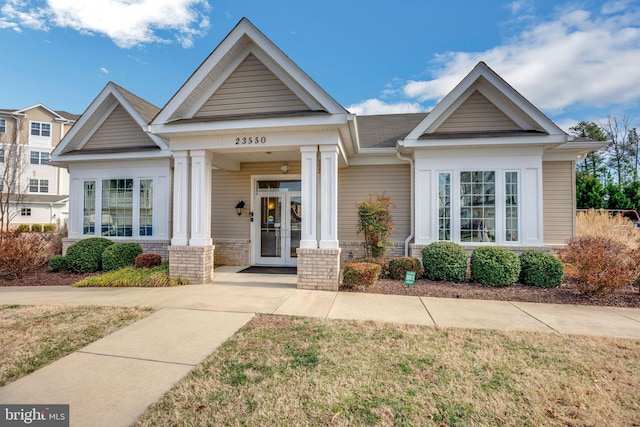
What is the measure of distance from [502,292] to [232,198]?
8551 mm

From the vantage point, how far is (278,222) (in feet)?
34.5

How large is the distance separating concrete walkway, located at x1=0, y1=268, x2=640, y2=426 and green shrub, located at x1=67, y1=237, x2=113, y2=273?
160cm

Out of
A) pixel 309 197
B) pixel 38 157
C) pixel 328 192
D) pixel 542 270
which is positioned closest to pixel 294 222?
pixel 309 197

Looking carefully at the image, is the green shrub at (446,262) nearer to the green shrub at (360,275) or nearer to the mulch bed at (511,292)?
Answer: the mulch bed at (511,292)

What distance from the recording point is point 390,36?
13422 millimetres

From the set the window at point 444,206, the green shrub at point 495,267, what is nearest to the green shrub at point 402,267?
the window at point 444,206

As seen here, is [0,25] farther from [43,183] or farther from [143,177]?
[43,183]

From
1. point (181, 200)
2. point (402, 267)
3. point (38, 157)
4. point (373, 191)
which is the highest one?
point (38, 157)

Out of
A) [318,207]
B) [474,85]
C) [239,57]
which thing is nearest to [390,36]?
[474,85]

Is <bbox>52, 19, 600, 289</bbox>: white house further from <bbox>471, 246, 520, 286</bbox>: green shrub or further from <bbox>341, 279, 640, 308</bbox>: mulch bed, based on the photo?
<bbox>341, 279, 640, 308</bbox>: mulch bed

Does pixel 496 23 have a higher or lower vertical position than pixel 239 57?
higher

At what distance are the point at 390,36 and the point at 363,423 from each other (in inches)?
587

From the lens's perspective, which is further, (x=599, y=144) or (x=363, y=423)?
(x=599, y=144)

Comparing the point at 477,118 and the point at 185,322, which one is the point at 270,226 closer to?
the point at 185,322
